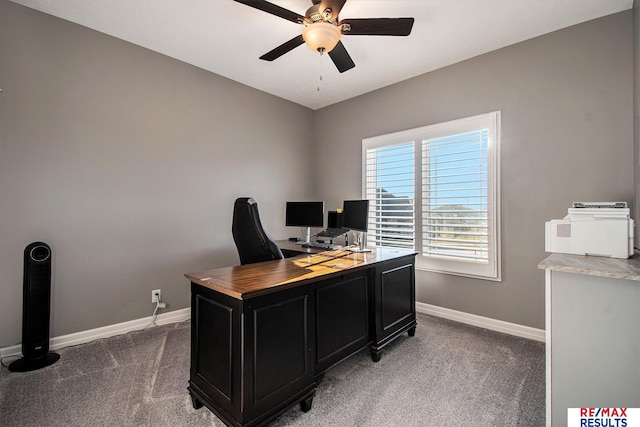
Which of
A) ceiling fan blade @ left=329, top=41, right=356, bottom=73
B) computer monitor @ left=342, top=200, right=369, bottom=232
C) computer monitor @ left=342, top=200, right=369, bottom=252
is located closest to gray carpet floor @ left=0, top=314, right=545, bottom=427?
computer monitor @ left=342, top=200, right=369, bottom=252

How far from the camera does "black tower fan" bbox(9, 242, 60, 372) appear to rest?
2.17 metres

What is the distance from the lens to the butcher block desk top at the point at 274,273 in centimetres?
152

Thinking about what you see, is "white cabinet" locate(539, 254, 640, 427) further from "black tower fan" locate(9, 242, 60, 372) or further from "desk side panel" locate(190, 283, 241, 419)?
"black tower fan" locate(9, 242, 60, 372)

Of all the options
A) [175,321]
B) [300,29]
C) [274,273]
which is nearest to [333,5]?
[300,29]

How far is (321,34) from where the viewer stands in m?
2.02

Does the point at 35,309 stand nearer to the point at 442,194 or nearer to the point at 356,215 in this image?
the point at 356,215

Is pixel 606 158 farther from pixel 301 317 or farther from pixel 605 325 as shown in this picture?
pixel 301 317

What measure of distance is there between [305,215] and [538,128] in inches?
104

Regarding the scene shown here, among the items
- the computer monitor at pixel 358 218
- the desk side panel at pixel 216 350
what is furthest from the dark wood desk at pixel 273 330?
the computer monitor at pixel 358 218

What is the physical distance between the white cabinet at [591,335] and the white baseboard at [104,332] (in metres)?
3.19

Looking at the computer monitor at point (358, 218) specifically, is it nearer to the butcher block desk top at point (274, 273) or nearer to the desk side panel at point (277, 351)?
the butcher block desk top at point (274, 273)

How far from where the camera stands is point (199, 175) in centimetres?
334

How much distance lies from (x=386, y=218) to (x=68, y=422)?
10.9 ft

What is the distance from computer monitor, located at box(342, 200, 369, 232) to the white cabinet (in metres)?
1.86
